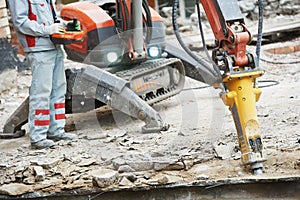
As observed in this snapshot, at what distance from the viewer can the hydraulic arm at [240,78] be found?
3.37 meters

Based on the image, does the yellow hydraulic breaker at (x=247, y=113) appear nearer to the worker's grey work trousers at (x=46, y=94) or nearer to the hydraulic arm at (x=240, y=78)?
the hydraulic arm at (x=240, y=78)

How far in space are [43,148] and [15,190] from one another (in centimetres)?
77

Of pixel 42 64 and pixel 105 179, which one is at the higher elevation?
pixel 42 64

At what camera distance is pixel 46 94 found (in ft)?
14.1

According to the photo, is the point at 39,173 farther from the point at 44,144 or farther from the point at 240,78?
the point at 240,78

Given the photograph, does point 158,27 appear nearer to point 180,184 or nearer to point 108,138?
point 108,138

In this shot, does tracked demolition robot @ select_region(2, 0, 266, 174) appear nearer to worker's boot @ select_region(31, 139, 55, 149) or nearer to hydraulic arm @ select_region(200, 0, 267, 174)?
hydraulic arm @ select_region(200, 0, 267, 174)

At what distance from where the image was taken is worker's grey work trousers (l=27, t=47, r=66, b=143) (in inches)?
167

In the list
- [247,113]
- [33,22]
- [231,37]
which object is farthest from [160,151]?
[33,22]

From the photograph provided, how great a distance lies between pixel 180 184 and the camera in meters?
3.41

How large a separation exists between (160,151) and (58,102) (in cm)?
104

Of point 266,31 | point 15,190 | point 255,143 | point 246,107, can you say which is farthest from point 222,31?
point 266,31

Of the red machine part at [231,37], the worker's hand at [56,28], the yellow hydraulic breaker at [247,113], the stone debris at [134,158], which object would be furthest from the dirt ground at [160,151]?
the worker's hand at [56,28]

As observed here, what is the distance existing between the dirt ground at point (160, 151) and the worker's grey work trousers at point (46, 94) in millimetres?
198
